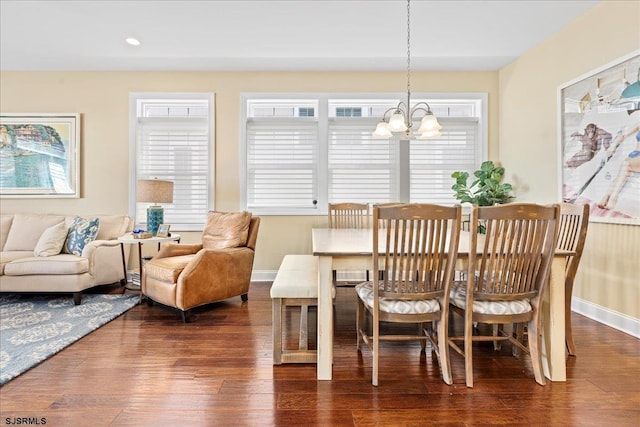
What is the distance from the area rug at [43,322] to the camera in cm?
210

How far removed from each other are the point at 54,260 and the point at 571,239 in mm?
4481

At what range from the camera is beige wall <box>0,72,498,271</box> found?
4.20m

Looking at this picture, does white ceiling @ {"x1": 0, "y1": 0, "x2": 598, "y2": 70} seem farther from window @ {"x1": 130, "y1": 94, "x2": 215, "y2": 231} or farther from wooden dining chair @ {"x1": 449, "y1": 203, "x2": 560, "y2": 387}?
wooden dining chair @ {"x1": 449, "y1": 203, "x2": 560, "y2": 387}

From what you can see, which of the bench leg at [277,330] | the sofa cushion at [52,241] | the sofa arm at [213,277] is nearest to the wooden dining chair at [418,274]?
the bench leg at [277,330]

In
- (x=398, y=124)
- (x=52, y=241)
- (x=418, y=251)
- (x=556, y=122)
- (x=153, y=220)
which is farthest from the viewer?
(x=153, y=220)

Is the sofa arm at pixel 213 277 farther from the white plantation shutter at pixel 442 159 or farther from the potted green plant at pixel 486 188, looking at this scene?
the potted green plant at pixel 486 188

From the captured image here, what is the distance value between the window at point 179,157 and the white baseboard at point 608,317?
425cm

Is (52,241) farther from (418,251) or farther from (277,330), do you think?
(418,251)

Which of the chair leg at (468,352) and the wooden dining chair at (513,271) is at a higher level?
the wooden dining chair at (513,271)

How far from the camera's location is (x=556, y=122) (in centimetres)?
333

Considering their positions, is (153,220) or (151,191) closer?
(151,191)

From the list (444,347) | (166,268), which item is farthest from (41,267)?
(444,347)

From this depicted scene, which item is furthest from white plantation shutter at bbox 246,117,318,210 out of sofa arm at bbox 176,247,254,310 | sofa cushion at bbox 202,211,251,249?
sofa arm at bbox 176,247,254,310

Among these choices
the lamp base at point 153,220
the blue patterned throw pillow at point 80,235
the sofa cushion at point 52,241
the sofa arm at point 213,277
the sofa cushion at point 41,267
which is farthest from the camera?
the lamp base at point 153,220
